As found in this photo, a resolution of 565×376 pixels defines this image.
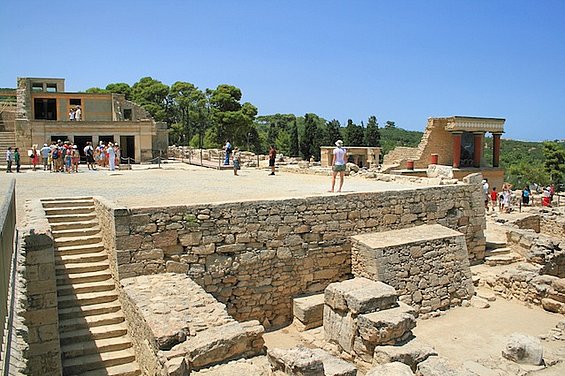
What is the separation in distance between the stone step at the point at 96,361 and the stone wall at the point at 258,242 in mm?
1443

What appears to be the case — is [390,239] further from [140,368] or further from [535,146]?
[535,146]

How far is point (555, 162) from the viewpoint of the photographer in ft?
143

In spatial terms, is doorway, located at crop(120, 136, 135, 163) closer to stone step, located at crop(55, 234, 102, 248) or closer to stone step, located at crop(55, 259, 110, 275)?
stone step, located at crop(55, 234, 102, 248)

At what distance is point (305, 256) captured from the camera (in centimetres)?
1025

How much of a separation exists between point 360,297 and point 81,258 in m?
5.27

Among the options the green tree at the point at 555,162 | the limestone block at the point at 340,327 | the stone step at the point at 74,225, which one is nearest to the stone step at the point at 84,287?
the stone step at the point at 74,225

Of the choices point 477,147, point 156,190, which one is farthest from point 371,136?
point 156,190

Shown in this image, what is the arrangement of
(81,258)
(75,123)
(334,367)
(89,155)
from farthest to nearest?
(75,123), (89,155), (81,258), (334,367)

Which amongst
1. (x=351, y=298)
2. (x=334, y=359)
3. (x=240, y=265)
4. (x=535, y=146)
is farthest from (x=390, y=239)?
(x=535, y=146)

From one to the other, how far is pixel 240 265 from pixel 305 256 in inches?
62.5

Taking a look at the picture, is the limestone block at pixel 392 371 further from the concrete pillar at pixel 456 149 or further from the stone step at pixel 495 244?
the concrete pillar at pixel 456 149

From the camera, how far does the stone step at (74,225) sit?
9.35 metres

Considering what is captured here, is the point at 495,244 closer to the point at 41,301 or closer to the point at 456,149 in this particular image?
the point at 41,301

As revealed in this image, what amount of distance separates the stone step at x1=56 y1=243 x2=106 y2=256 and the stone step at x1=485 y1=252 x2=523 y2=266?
33.7ft
